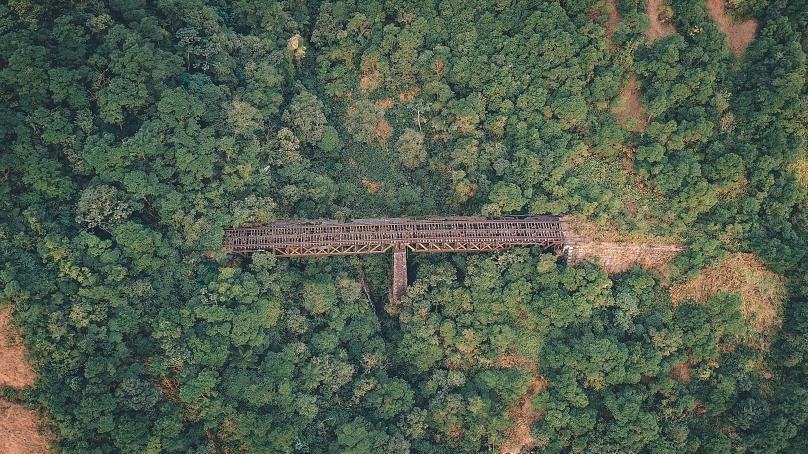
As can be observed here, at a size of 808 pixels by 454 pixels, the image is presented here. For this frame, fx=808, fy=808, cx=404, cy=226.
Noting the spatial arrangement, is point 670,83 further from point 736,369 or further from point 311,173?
point 311,173

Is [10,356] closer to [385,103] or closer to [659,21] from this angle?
[385,103]

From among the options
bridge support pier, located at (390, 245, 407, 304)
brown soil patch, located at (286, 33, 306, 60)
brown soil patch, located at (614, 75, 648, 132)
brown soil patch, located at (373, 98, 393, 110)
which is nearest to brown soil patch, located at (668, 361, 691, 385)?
brown soil patch, located at (614, 75, 648, 132)

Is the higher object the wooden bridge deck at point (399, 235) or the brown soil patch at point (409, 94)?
the brown soil patch at point (409, 94)

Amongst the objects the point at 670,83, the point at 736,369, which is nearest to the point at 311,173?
the point at 670,83

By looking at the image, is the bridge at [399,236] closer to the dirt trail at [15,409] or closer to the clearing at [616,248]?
the clearing at [616,248]

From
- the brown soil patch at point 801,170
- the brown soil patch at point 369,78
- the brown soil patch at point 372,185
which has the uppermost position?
the brown soil patch at point 369,78

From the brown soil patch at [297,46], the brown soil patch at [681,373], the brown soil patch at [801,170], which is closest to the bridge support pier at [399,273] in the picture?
the brown soil patch at [297,46]

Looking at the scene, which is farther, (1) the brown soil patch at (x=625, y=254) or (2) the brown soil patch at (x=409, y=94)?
(2) the brown soil patch at (x=409, y=94)
